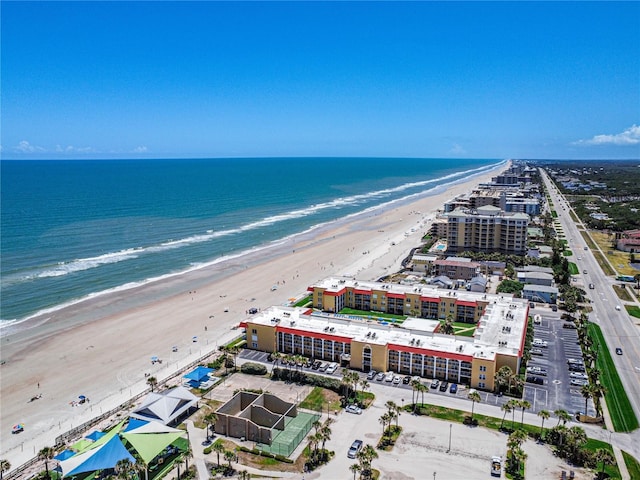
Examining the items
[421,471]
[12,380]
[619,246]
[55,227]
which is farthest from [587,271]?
[55,227]

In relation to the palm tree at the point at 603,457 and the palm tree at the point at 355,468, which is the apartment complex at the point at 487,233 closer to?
the palm tree at the point at 603,457

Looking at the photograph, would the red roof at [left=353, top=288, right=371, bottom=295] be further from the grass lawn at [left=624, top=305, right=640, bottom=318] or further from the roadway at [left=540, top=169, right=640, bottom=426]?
the grass lawn at [left=624, top=305, right=640, bottom=318]

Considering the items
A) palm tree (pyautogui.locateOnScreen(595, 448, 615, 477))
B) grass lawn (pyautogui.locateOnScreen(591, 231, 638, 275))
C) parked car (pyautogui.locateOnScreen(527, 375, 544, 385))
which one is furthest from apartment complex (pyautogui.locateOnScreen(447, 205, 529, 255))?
palm tree (pyautogui.locateOnScreen(595, 448, 615, 477))

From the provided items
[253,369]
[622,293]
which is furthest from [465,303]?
[622,293]

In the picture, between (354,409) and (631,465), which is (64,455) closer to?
(354,409)

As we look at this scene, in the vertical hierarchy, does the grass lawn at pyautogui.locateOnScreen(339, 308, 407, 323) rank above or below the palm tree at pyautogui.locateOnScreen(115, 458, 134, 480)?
below
